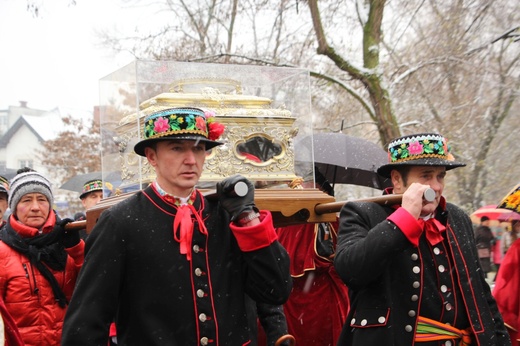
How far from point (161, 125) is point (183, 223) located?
1.55 ft

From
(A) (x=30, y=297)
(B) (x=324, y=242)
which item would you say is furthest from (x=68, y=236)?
(B) (x=324, y=242)

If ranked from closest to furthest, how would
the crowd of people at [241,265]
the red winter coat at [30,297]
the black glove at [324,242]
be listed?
the crowd of people at [241,265] < the red winter coat at [30,297] < the black glove at [324,242]

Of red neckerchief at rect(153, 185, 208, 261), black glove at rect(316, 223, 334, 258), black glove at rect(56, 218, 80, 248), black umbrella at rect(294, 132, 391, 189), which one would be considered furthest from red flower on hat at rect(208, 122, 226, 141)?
black umbrella at rect(294, 132, 391, 189)

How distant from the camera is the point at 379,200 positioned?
12.7 ft

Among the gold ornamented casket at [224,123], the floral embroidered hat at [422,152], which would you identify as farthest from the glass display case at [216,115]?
the floral embroidered hat at [422,152]

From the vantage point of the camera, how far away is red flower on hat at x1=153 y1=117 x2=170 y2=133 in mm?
3350

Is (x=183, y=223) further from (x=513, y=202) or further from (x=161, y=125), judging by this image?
(x=513, y=202)

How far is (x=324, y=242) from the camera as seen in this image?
21.3 ft

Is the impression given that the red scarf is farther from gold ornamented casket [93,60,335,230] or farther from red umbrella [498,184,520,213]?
red umbrella [498,184,520,213]

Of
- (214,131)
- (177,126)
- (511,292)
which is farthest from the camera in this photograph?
(511,292)

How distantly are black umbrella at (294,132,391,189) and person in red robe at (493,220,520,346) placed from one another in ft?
8.19

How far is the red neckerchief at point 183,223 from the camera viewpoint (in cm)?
321

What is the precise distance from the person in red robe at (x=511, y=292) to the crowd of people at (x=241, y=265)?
123 centimetres

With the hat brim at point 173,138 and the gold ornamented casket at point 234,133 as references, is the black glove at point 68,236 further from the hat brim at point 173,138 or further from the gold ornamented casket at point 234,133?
the hat brim at point 173,138
